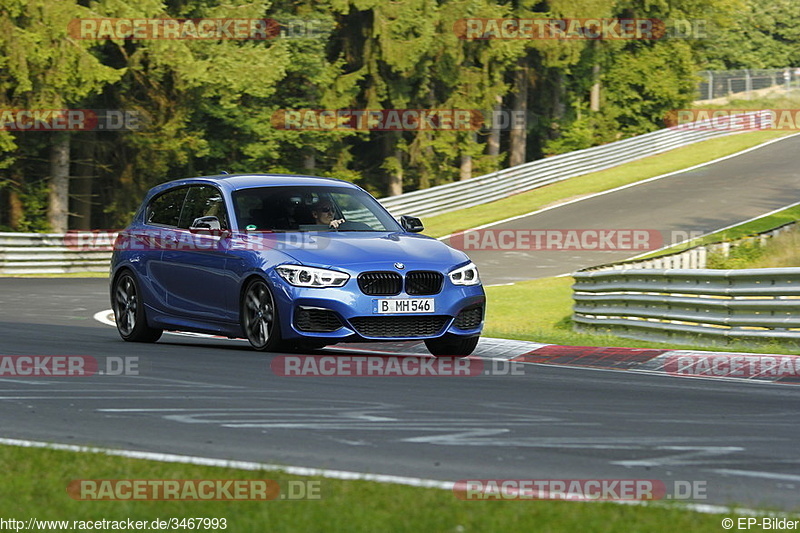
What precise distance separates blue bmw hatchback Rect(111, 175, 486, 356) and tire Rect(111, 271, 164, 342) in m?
0.01

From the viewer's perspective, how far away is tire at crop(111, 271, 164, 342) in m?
14.7

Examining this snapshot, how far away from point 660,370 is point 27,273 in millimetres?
22262

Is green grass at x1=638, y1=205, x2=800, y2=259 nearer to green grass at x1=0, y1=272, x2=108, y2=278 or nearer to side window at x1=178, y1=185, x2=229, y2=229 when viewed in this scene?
green grass at x1=0, y1=272, x2=108, y2=278

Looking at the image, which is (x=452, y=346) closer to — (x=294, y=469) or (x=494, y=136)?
(x=294, y=469)

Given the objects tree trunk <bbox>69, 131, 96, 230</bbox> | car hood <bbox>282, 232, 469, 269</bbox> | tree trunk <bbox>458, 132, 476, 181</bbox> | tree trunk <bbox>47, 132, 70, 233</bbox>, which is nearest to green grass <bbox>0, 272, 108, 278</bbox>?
tree trunk <bbox>47, 132, 70, 233</bbox>

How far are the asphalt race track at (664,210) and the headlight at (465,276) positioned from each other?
16642 millimetres

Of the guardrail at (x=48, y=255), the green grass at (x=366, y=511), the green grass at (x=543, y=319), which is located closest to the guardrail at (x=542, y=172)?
the guardrail at (x=48, y=255)

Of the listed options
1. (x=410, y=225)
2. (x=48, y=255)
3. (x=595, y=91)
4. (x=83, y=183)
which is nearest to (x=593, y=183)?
(x=83, y=183)

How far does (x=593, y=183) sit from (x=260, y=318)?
117ft

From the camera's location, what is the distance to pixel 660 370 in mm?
12867

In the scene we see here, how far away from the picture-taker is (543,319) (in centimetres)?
2291

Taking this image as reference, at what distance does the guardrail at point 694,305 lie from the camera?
597 inches

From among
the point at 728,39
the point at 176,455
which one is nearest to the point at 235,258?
the point at 176,455

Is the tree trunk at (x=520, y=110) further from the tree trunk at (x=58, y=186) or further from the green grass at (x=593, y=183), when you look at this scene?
the tree trunk at (x=58, y=186)
